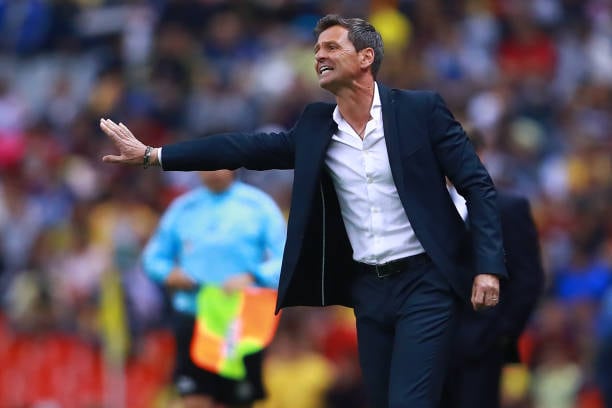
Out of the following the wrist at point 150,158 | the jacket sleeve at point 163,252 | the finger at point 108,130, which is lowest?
the jacket sleeve at point 163,252

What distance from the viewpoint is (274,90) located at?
17172 millimetres

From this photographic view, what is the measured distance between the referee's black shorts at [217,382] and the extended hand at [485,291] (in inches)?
129

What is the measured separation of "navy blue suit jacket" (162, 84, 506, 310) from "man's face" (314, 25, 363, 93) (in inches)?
7.5

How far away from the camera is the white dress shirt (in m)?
7.54

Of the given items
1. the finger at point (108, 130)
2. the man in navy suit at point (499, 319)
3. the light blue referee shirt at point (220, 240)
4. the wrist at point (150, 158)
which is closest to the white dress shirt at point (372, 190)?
the wrist at point (150, 158)

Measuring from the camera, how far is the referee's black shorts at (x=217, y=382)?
1035cm

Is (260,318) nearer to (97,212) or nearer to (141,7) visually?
(97,212)

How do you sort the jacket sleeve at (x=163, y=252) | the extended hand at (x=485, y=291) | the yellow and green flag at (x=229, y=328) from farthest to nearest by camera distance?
the jacket sleeve at (x=163, y=252), the yellow and green flag at (x=229, y=328), the extended hand at (x=485, y=291)

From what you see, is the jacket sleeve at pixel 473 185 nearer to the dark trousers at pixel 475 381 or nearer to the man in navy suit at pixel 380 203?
the man in navy suit at pixel 380 203

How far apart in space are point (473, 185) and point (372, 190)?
1.65ft

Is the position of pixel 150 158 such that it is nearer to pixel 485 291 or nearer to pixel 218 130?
pixel 485 291

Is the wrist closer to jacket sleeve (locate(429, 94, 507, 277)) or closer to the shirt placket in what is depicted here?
the shirt placket

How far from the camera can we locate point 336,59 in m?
7.59

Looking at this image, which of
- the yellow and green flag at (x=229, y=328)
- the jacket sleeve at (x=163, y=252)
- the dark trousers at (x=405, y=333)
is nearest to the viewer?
the dark trousers at (x=405, y=333)
